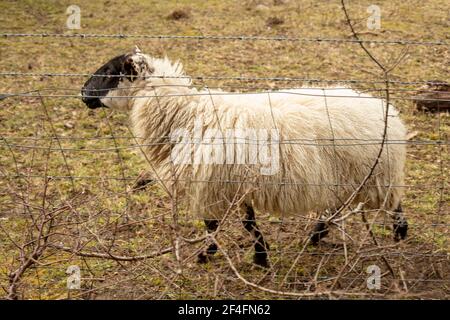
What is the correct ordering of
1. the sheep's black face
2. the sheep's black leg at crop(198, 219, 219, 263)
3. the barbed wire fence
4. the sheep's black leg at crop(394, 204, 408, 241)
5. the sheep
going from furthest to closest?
1. the sheep's black face
2. the sheep's black leg at crop(394, 204, 408, 241)
3. the sheep's black leg at crop(198, 219, 219, 263)
4. the sheep
5. the barbed wire fence

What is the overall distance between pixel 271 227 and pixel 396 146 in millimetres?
1426

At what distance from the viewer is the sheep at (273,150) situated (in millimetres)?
4172

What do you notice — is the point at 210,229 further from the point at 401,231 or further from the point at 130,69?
the point at 401,231

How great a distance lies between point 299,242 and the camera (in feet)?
16.0

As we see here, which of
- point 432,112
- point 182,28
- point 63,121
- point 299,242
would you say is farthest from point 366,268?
point 182,28

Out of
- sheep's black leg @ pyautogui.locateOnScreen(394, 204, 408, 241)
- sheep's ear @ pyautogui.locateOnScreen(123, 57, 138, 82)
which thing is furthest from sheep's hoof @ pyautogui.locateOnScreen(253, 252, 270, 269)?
sheep's ear @ pyautogui.locateOnScreen(123, 57, 138, 82)

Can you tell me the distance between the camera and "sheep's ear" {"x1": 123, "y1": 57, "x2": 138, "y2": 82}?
4789mm

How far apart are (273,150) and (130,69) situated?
154 cm

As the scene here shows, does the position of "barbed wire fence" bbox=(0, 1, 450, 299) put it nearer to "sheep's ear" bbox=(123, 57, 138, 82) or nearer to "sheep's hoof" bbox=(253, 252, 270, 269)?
"sheep's hoof" bbox=(253, 252, 270, 269)

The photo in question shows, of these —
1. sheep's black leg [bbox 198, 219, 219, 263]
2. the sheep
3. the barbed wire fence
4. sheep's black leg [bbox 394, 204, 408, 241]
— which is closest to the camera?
the barbed wire fence

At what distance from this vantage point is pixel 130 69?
486 centimetres

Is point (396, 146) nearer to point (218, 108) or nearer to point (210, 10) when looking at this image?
point (218, 108)

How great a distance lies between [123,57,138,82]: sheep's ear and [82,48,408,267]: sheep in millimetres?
325

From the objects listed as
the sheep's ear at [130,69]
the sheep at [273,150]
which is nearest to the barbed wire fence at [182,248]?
the sheep at [273,150]
